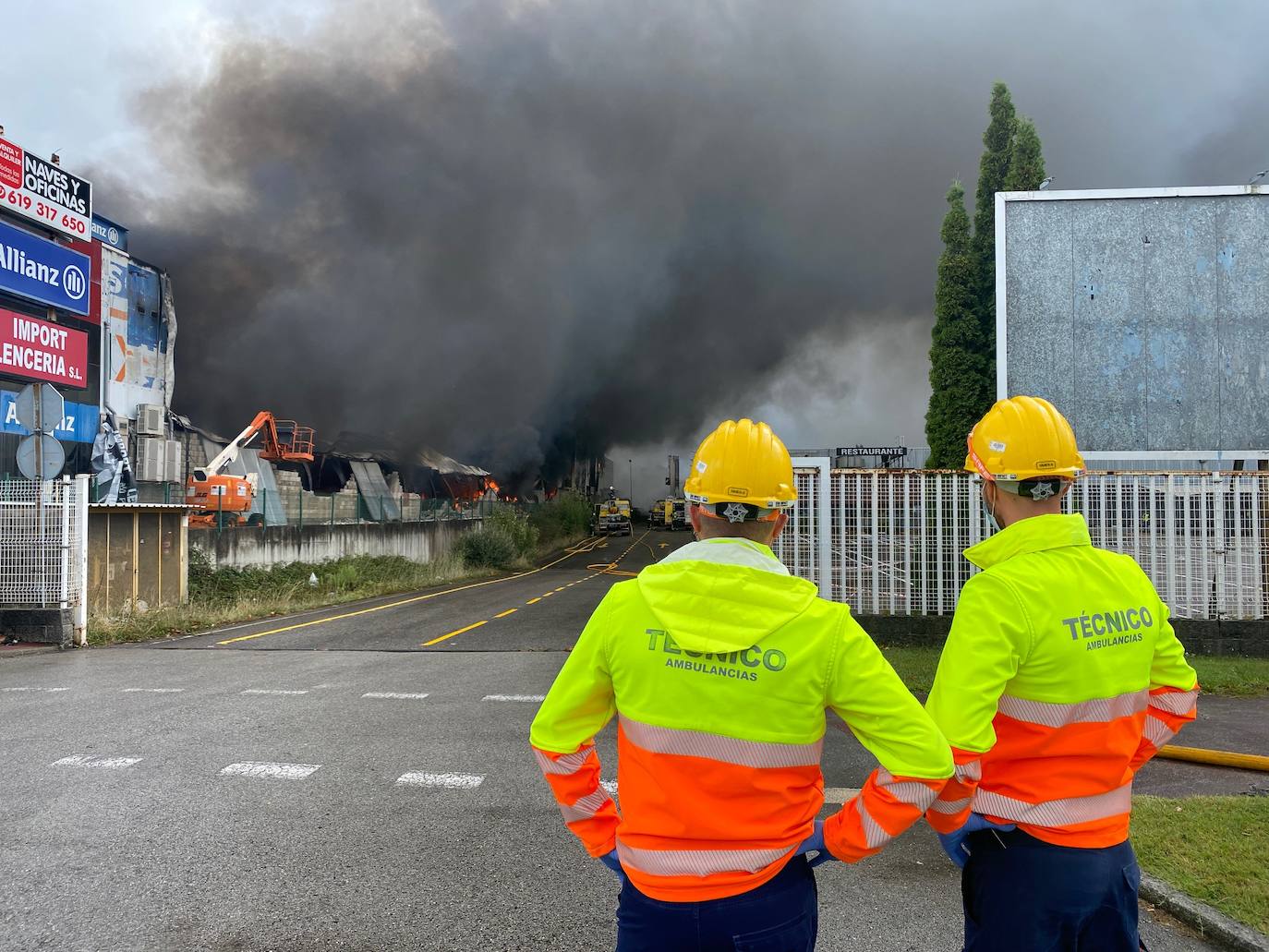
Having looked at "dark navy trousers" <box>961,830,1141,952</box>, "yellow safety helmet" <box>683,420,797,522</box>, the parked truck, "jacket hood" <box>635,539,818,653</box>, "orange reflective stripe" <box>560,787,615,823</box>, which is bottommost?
the parked truck

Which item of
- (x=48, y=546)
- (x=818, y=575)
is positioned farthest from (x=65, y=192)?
(x=818, y=575)

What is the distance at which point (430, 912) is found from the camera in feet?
11.0

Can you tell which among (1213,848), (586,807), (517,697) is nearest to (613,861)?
(586,807)

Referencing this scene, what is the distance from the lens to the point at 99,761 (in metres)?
5.43

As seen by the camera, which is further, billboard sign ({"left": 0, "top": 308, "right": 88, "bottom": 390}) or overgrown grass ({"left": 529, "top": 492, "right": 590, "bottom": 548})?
overgrown grass ({"left": 529, "top": 492, "right": 590, "bottom": 548})

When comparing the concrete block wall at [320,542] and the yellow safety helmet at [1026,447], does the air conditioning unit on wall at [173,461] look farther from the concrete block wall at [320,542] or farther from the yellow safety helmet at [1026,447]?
the yellow safety helmet at [1026,447]

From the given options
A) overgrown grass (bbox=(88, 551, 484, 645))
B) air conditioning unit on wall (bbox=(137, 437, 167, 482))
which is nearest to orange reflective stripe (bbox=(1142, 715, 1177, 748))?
overgrown grass (bbox=(88, 551, 484, 645))

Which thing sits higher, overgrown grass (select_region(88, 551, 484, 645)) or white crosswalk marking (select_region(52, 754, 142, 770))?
white crosswalk marking (select_region(52, 754, 142, 770))

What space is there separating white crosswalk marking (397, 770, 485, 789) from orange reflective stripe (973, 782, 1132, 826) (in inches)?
145

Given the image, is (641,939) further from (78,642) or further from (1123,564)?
(78,642)

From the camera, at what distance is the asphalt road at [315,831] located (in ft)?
10.6

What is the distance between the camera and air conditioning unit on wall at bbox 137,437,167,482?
83.9ft

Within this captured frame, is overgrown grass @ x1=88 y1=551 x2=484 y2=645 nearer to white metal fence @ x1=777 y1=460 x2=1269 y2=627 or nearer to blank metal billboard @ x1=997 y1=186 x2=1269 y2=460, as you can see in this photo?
white metal fence @ x1=777 y1=460 x2=1269 y2=627

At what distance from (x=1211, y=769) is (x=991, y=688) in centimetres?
465
